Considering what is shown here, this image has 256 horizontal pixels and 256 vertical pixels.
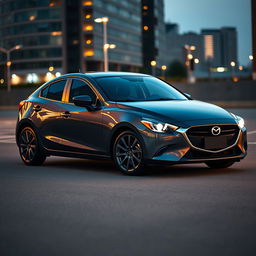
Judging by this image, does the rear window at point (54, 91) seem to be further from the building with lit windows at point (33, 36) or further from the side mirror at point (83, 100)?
the building with lit windows at point (33, 36)

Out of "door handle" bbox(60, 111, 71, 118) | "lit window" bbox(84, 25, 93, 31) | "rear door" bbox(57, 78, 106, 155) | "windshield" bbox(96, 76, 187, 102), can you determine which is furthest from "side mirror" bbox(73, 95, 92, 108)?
"lit window" bbox(84, 25, 93, 31)

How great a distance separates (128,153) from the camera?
10188mm

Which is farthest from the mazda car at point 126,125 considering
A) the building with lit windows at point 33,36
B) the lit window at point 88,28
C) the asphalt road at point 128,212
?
the building with lit windows at point 33,36

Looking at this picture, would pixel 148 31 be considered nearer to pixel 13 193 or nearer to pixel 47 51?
pixel 47 51

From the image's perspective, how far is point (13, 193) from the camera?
342 inches

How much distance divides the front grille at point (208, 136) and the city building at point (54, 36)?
123766 millimetres

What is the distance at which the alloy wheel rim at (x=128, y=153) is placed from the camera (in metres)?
10.1

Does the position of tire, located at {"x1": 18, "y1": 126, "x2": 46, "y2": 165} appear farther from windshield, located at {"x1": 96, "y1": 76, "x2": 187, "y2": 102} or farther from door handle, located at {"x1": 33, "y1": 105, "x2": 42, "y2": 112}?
windshield, located at {"x1": 96, "y1": 76, "x2": 187, "y2": 102}

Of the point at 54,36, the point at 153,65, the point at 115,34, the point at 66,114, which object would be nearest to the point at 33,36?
the point at 54,36

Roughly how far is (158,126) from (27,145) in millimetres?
3344

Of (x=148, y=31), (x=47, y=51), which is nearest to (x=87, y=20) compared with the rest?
(x=47, y=51)

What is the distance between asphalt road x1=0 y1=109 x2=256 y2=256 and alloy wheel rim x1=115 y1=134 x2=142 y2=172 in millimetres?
258

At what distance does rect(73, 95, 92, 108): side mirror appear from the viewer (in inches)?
428

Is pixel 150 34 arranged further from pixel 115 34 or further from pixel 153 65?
pixel 115 34
